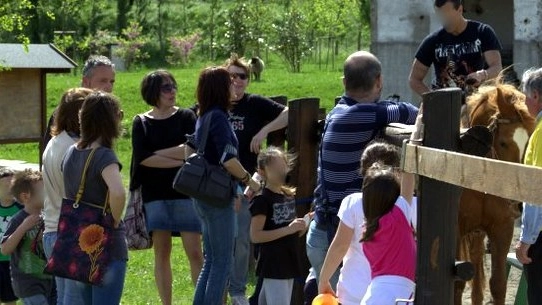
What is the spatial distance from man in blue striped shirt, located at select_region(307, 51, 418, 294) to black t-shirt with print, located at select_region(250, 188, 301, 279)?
978 millimetres

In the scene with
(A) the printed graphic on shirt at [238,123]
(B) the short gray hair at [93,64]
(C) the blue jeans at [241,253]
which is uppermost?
(B) the short gray hair at [93,64]

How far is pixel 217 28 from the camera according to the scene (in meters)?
40.0

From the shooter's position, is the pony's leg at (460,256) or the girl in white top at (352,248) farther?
the pony's leg at (460,256)

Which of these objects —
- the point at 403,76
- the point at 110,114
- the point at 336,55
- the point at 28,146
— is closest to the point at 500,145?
the point at 110,114

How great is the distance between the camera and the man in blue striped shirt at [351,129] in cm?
645

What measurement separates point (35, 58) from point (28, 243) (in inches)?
212

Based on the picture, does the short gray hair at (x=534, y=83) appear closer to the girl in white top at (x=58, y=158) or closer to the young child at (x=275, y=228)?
the young child at (x=275, y=228)

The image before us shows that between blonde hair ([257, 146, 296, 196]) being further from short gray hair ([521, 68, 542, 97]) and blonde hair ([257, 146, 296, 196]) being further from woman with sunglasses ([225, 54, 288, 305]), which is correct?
short gray hair ([521, 68, 542, 97])

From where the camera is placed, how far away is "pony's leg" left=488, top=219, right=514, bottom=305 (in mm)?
7797

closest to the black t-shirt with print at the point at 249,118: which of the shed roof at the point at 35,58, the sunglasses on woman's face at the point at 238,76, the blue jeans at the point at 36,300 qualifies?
the sunglasses on woman's face at the point at 238,76

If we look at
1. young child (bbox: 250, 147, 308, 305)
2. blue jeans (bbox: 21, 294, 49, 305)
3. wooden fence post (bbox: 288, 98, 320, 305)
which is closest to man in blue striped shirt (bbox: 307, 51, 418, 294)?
young child (bbox: 250, 147, 308, 305)

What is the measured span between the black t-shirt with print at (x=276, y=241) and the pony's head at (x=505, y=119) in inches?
54.5

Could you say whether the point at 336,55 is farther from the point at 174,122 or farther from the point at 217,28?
the point at 174,122

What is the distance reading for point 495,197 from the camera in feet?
25.5
